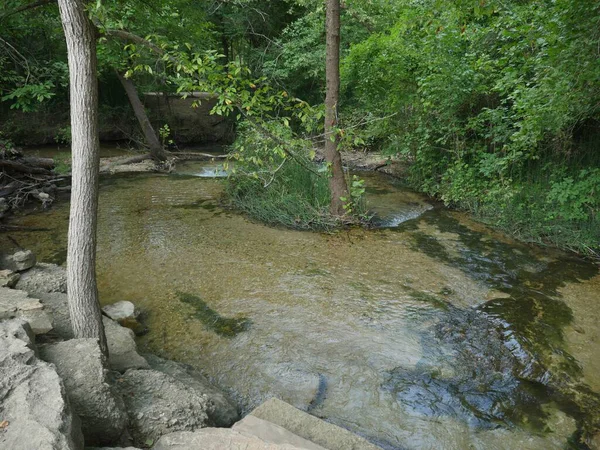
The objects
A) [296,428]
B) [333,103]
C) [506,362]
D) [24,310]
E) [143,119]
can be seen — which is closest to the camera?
[296,428]

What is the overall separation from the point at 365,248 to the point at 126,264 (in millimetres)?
3127

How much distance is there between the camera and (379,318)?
4285 millimetres

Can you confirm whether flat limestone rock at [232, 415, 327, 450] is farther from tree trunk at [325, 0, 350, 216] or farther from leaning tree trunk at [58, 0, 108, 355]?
tree trunk at [325, 0, 350, 216]

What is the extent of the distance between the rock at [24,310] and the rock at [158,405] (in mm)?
710

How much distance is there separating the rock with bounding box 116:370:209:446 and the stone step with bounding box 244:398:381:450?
1.09 ft

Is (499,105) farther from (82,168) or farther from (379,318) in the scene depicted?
(82,168)

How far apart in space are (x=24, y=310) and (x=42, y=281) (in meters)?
1.19

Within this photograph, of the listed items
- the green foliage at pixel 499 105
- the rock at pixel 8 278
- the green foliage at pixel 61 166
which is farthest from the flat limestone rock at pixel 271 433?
the green foliage at pixel 61 166

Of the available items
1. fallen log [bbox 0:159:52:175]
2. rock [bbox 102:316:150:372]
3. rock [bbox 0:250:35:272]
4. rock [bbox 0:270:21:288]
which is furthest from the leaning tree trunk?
fallen log [bbox 0:159:52:175]

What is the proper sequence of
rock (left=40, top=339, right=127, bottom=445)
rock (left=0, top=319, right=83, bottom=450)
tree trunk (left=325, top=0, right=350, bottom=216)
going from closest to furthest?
rock (left=0, top=319, right=83, bottom=450) < rock (left=40, top=339, right=127, bottom=445) < tree trunk (left=325, top=0, right=350, bottom=216)

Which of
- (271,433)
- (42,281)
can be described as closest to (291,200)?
(42,281)

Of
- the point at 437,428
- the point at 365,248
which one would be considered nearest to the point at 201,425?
the point at 437,428

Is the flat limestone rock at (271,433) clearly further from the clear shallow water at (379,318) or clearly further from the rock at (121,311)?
the rock at (121,311)

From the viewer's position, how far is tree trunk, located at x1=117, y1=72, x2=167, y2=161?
37.1 feet
